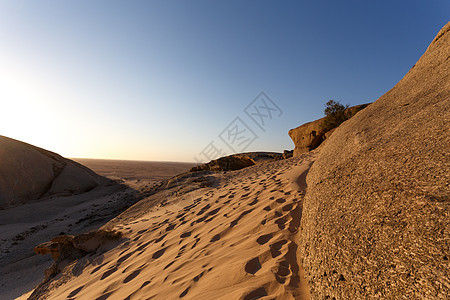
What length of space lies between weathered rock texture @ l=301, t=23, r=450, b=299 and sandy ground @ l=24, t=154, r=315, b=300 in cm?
29

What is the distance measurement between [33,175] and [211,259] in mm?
13611

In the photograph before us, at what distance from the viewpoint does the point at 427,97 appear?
2875 millimetres

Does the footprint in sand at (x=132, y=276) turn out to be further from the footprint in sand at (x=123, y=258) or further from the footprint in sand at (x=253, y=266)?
the footprint in sand at (x=253, y=266)

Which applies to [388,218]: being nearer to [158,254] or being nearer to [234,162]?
[158,254]

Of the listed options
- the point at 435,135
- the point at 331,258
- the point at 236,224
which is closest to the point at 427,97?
the point at 435,135

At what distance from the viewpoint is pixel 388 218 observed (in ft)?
4.42

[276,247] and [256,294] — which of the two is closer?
[256,294]

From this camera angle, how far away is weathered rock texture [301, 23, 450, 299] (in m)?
1.02

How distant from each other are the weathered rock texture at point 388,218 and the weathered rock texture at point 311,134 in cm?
1019

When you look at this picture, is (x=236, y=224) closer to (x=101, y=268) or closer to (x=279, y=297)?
(x=279, y=297)

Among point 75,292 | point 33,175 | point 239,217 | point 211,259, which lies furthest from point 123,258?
point 33,175

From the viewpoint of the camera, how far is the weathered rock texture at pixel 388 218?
102 cm

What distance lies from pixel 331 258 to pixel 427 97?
121 inches

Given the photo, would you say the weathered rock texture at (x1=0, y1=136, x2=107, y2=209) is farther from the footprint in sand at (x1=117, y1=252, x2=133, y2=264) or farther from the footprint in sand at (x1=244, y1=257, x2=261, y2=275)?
the footprint in sand at (x1=244, y1=257, x2=261, y2=275)
